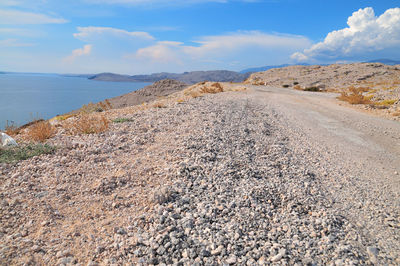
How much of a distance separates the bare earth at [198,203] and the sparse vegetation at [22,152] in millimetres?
296

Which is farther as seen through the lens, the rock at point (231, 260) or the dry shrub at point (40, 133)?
the dry shrub at point (40, 133)

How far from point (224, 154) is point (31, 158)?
4.24m

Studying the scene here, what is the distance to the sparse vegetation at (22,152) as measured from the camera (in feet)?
15.5

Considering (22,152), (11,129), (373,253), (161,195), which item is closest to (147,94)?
(11,129)

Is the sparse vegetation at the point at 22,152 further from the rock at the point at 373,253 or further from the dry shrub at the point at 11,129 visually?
the rock at the point at 373,253

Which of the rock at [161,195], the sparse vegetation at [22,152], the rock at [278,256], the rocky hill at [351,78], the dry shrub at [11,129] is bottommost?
the rock at [278,256]

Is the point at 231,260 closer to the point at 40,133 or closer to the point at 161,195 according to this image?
the point at 161,195

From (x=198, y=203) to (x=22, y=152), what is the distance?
4254mm

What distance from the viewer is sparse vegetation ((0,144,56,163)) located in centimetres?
473

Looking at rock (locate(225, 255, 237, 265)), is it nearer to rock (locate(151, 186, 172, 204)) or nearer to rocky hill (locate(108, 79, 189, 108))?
rock (locate(151, 186, 172, 204))

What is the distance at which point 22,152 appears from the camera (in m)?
5.02

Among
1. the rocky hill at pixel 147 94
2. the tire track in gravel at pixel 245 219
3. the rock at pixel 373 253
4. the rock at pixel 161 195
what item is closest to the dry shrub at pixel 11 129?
the tire track in gravel at pixel 245 219

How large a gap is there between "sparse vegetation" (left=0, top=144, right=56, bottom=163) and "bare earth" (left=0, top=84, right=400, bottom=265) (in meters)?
0.30

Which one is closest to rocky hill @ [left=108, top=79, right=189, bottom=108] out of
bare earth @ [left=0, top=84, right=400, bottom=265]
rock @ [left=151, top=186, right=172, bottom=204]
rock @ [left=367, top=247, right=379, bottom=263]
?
bare earth @ [left=0, top=84, right=400, bottom=265]
